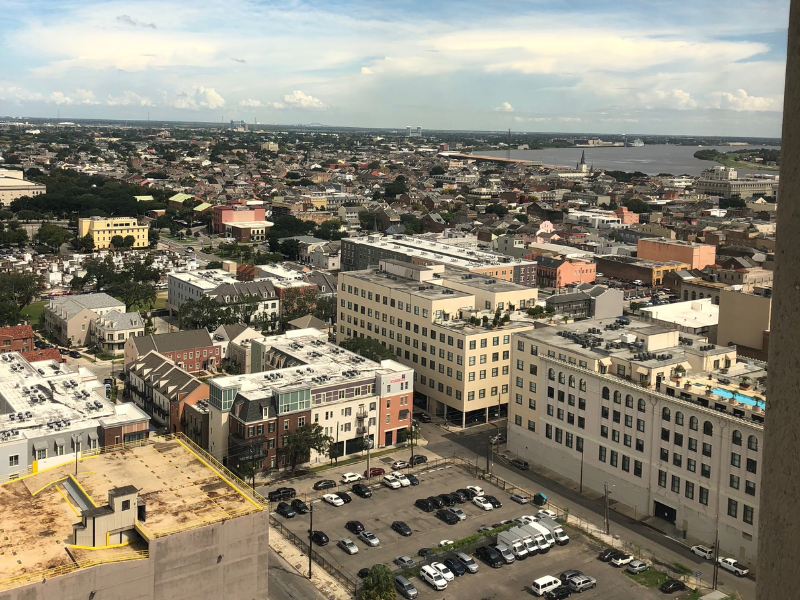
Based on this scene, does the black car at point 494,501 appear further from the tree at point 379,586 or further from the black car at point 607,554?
the tree at point 379,586

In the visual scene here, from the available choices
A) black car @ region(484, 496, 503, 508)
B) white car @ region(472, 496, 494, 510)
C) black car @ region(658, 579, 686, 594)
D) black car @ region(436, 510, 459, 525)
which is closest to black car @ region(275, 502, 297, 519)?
black car @ region(436, 510, 459, 525)

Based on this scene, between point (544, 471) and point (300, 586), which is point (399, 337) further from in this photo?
point (300, 586)

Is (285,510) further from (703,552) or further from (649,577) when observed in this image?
(703,552)

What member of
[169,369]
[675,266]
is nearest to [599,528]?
[169,369]

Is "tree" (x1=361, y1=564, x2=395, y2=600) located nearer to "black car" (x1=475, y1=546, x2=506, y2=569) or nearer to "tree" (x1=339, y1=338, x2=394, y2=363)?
"black car" (x1=475, y1=546, x2=506, y2=569)

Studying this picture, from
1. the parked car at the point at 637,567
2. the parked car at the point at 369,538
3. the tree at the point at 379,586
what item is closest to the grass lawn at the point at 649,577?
the parked car at the point at 637,567

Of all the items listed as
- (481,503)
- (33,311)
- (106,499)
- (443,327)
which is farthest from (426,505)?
(33,311)

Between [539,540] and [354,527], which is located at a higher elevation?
[539,540]
